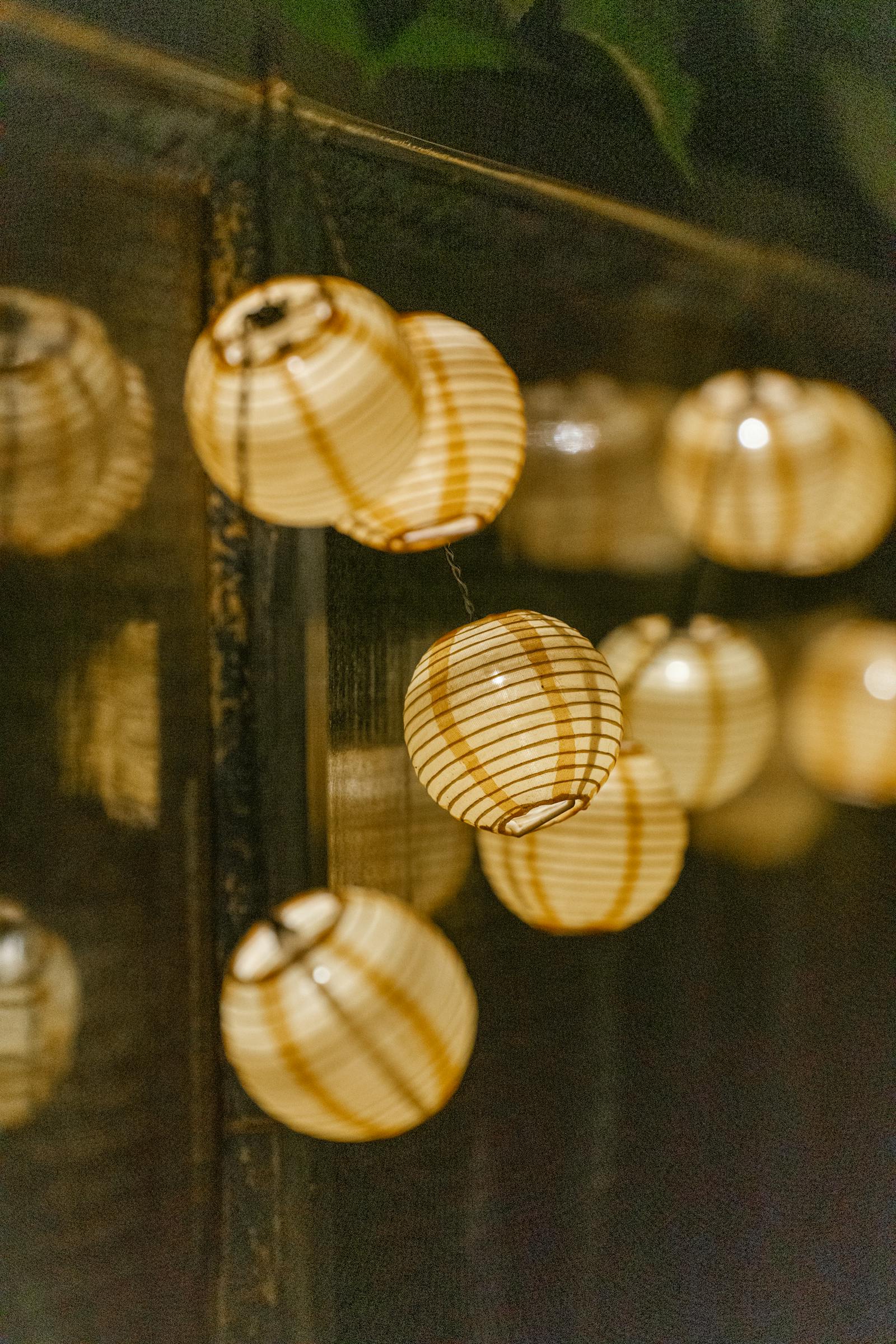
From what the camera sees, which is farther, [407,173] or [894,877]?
[894,877]

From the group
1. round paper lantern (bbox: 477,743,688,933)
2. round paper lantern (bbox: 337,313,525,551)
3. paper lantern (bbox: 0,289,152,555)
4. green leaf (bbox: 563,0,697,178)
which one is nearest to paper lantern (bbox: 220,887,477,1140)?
round paper lantern (bbox: 477,743,688,933)

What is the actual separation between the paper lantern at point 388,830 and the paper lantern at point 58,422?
39 cm

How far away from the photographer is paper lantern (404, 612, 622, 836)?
25.9 inches

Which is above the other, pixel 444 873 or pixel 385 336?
pixel 385 336

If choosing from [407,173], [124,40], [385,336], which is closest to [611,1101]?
[385,336]

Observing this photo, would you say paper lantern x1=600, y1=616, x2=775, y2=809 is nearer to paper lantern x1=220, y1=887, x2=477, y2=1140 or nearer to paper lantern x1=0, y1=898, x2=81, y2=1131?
paper lantern x1=220, y1=887, x2=477, y2=1140

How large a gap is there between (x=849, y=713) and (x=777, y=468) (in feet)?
1.02

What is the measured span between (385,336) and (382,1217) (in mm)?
1041

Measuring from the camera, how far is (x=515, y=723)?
66 cm

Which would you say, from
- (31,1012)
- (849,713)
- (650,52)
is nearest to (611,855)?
(849,713)

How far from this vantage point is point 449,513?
770 millimetres

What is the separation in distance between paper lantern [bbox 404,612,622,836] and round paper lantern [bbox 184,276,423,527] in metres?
0.17

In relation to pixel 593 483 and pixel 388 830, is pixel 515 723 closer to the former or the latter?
pixel 388 830

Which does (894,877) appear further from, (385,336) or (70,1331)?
(70,1331)
